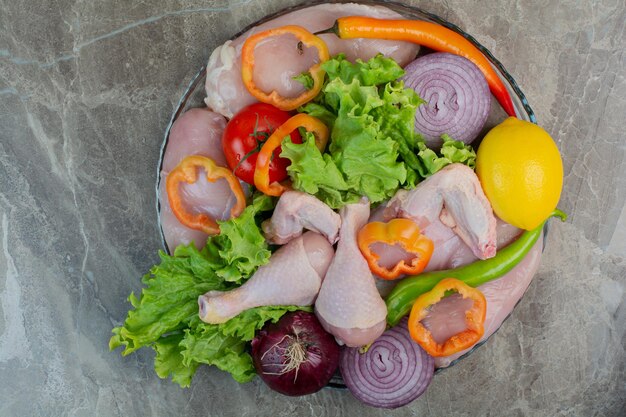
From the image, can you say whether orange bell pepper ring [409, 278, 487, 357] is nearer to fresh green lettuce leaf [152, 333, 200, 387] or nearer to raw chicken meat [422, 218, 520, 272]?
raw chicken meat [422, 218, 520, 272]

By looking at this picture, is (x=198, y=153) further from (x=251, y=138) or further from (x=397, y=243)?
(x=397, y=243)

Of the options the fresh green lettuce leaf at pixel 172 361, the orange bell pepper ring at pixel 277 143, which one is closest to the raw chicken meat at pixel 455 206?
the orange bell pepper ring at pixel 277 143

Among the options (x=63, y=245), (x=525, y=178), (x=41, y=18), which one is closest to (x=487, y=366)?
(x=525, y=178)

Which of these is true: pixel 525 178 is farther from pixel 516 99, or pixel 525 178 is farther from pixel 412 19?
pixel 412 19

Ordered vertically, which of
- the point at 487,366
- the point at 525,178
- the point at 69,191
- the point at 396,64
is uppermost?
the point at 396,64

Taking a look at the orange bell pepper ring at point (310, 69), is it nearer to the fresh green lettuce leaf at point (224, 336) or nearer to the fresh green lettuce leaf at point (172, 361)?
the fresh green lettuce leaf at point (224, 336)

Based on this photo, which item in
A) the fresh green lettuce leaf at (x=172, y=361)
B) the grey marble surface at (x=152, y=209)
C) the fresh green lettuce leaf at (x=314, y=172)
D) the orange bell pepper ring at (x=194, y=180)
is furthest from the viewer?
the grey marble surface at (x=152, y=209)

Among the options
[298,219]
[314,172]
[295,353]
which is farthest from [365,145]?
[295,353]
